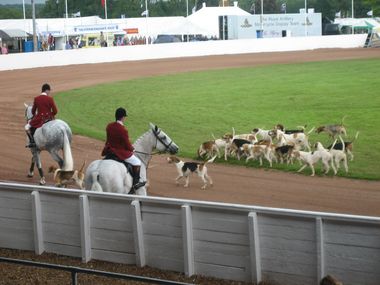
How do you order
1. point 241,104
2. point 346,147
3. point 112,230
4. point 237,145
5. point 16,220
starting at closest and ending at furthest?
point 112,230 → point 16,220 → point 346,147 → point 237,145 → point 241,104

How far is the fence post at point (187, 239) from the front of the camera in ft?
38.8

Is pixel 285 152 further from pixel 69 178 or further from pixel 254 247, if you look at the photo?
pixel 254 247

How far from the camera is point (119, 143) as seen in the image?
15.2 meters

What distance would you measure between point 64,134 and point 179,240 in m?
8.13

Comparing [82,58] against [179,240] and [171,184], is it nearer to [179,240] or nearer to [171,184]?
[171,184]

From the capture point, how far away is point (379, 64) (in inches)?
2034

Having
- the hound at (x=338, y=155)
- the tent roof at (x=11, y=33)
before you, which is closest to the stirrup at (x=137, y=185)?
the hound at (x=338, y=155)

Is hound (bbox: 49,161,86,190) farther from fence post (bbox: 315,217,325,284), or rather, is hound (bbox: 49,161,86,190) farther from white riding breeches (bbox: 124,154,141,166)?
fence post (bbox: 315,217,325,284)

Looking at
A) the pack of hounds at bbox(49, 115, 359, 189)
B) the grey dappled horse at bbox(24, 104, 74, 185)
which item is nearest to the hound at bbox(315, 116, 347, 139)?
the pack of hounds at bbox(49, 115, 359, 189)

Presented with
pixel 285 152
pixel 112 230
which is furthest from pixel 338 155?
pixel 112 230

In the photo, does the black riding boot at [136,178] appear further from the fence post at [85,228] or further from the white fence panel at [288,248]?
the white fence panel at [288,248]

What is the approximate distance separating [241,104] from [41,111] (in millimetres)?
16493

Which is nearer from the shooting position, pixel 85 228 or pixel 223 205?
pixel 223 205

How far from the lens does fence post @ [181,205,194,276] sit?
11828 mm
